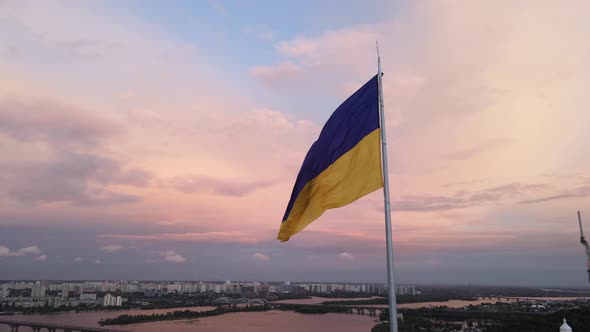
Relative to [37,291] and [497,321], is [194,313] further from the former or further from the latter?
[37,291]

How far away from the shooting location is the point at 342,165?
11.3 feet

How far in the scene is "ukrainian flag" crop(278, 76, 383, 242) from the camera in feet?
10.9

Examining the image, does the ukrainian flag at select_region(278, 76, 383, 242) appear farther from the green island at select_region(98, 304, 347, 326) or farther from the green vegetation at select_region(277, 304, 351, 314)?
the green vegetation at select_region(277, 304, 351, 314)

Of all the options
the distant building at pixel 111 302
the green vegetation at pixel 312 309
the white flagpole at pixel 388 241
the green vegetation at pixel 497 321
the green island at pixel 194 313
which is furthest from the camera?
the green vegetation at pixel 312 309

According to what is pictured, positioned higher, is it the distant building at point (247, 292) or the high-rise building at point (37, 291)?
the high-rise building at point (37, 291)

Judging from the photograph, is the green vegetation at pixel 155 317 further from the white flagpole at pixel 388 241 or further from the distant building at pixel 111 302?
the white flagpole at pixel 388 241

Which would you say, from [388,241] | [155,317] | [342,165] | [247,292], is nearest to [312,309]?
[155,317]

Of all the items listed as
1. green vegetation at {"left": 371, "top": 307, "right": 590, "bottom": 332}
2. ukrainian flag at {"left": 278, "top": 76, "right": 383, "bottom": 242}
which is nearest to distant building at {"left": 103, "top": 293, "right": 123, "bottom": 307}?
green vegetation at {"left": 371, "top": 307, "right": 590, "bottom": 332}

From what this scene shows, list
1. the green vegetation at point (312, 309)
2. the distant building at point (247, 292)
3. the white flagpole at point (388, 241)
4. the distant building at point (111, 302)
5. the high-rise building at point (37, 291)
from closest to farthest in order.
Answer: the white flagpole at point (388, 241), the distant building at point (111, 302), the green vegetation at point (312, 309), the high-rise building at point (37, 291), the distant building at point (247, 292)

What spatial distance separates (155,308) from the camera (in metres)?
54.8

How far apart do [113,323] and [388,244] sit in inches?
1571

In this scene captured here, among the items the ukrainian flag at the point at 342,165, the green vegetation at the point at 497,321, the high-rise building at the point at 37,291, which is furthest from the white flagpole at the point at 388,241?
the high-rise building at the point at 37,291

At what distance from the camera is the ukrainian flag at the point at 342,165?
3.31m

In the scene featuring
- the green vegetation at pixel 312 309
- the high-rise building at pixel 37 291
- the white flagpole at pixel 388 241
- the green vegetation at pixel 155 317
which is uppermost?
the white flagpole at pixel 388 241
